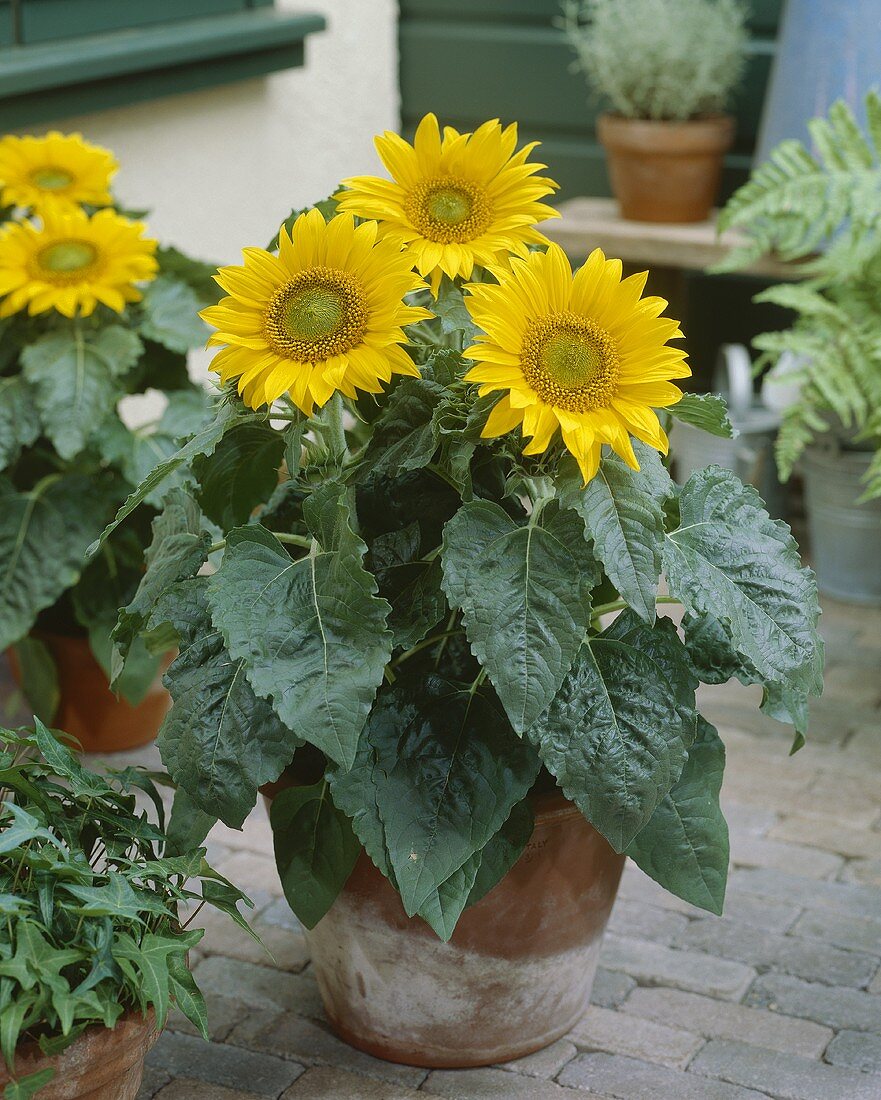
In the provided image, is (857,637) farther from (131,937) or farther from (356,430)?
(131,937)

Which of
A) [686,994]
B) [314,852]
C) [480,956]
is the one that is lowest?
[686,994]

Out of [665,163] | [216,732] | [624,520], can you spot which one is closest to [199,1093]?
[216,732]

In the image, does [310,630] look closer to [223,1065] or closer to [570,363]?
[570,363]

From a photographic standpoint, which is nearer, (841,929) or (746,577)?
(746,577)

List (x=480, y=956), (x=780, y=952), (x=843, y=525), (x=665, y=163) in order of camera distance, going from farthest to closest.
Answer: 1. (x=665, y=163)
2. (x=843, y=525)
3. (x=780, y=952)
4. (x=480, y=956)

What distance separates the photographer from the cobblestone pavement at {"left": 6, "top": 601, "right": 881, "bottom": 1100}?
1636 mm

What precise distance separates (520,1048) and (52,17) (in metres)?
2.27

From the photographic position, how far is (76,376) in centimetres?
213

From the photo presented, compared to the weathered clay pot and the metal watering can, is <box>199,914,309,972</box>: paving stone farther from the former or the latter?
the metal watering can

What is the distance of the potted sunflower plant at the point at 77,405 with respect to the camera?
2119mm

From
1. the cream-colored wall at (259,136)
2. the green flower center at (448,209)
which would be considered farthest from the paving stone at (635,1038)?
the cream-colored wall at (259,136)

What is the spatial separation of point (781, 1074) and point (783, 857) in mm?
558

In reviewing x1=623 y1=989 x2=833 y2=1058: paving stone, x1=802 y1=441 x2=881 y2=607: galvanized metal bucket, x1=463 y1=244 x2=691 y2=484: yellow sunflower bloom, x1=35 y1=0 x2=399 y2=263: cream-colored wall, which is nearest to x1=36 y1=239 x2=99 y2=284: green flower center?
x1=35 y1=0 x2=399 y2=263: cream-colored wall

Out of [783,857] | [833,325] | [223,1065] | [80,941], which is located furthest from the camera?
[833,325]
